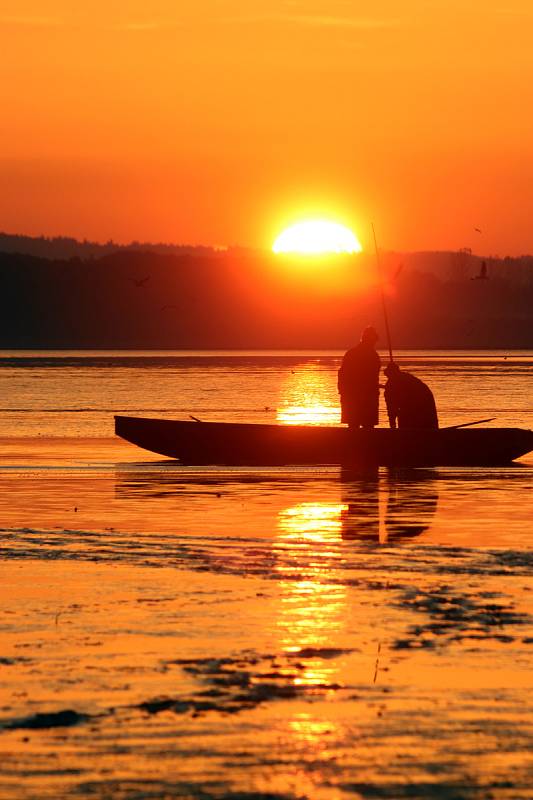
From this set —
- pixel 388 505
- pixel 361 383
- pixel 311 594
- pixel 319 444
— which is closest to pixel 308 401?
pixel 319 444

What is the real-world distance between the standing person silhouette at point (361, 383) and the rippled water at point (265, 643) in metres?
4.19

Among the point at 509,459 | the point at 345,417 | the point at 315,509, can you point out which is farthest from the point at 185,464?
the point at 315,509

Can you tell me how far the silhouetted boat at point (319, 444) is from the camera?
97.7ft

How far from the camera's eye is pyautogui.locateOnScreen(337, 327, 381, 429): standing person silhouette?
28.8 metres

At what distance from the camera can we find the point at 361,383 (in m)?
29.2

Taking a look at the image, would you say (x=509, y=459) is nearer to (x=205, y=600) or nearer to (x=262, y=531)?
(x=262, y=531)

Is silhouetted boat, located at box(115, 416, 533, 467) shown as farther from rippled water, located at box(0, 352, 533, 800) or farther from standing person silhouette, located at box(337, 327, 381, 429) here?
rippled water, located at box(0, 352, 533, 800)

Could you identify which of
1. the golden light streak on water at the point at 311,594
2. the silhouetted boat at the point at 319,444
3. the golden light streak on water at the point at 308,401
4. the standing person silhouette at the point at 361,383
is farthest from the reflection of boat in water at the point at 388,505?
the golden light streak on water at the point at 308,401

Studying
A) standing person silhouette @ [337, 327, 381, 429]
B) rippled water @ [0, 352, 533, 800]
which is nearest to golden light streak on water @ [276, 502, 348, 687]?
rippled water @ [0, 352, 533, 800]

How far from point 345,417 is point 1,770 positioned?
2177 centimetres

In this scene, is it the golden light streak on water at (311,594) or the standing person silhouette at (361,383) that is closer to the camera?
the golden light streak on water at (311,594)

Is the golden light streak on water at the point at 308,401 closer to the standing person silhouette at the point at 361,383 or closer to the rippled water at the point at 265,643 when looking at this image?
the standing person silhouette at the point at 361,383

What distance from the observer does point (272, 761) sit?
8555mm

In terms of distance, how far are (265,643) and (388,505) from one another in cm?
1118
